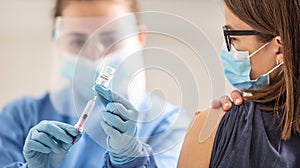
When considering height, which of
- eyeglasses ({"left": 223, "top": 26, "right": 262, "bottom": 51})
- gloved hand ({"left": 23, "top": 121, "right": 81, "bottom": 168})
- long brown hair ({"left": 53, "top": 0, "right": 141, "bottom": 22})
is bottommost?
gloved hand ({"left": 23, "top": 121, "right": 81, "bottom": 168})

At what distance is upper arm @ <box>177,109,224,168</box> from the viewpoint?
1.11 meters

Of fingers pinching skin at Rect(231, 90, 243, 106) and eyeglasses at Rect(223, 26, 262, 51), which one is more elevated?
eyeglasses at Rect(223, 26, 262, 51)

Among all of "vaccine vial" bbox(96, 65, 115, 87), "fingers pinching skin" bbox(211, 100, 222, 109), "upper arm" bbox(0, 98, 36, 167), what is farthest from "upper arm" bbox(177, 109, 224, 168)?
"upper arm" bbox(0, 98, 36, 167)

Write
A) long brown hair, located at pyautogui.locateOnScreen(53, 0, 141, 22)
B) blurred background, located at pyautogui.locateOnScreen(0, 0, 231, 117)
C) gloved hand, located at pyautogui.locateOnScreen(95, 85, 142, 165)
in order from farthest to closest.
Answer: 1. blurred background, located at pyautogui.locateOnScreen(0, 0, 231, 117)
2. long brown hair, located at pyautogui.locateOnScreen(53, 0, 141, 22)
3. gloved hand, located at pyautogui.locateOnScreen(95, 85, 142, 165)

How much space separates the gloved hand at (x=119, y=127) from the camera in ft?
3.42

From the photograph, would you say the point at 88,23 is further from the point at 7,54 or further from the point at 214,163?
the point at 7,54

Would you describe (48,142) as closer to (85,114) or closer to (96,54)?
(85,114)

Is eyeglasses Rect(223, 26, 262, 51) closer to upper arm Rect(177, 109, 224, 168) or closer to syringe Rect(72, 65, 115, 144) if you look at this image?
upper arm Rect(177, 109, 224, 168)

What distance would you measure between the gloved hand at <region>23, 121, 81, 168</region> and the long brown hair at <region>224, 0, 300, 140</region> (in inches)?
17.8

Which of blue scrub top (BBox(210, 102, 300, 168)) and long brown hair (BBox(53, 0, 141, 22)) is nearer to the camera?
blue scrub top (BBox(210, 102, 300, 168))

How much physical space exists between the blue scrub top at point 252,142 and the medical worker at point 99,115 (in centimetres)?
12

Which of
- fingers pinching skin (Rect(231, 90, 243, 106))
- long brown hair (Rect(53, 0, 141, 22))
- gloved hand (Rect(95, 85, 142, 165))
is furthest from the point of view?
long brown hair (Rect(53, 0, 141, 22))

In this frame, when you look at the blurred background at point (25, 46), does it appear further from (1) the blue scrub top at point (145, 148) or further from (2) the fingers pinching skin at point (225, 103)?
(2) the fingers pinching skin at point (225, 103)

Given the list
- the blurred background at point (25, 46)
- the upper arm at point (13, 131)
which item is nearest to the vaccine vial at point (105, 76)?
the upper arm at point (13, 131)
